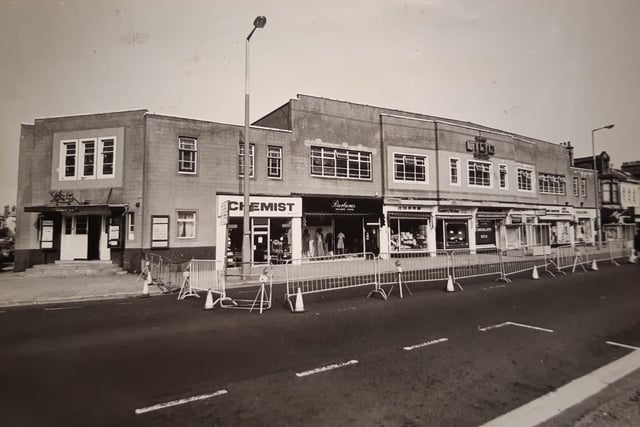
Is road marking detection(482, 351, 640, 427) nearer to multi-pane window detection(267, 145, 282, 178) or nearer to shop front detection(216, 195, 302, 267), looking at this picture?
shop front detection(216, 195, 302, 267)

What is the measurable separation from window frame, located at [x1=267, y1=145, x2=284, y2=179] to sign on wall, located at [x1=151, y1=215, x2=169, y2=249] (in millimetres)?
5990

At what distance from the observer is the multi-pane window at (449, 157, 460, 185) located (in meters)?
27.8

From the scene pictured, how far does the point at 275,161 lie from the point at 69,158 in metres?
10.8

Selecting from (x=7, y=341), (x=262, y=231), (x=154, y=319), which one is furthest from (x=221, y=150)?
(x=7, y=341)

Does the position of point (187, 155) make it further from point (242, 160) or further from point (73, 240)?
point (73, 240)

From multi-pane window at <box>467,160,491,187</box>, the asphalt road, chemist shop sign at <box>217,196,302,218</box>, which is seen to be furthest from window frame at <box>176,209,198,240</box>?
multi-pane window at <box>467,160,491,187</box>

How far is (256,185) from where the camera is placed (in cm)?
2066

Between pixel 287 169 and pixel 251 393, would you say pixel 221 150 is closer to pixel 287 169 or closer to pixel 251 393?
pixel 287 169

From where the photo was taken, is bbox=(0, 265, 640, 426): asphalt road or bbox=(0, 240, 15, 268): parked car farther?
bbox=(0, 240, 15, 268): parked car

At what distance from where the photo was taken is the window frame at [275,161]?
69.6ft

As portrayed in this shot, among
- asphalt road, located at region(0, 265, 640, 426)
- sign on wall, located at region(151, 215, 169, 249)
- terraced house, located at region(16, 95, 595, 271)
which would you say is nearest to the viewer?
asphalt road, located at region(0, 265, 640, 426)

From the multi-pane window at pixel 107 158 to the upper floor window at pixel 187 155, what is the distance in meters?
3.50

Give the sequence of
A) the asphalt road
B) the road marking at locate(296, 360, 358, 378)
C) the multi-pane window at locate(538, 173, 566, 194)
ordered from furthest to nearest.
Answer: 1. the multi-pane window at locate(538, 173, 566, 194)
2. the road marking at locate(296, 360, 358, 378)
3. the asphalt road

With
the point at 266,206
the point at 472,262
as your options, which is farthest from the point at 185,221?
the point at 472,262
